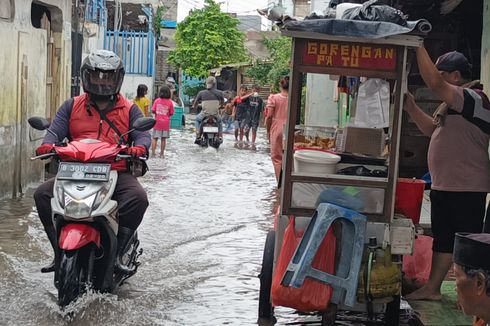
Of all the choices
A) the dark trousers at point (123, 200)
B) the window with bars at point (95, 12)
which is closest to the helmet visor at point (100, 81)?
the dark trousers at point (123, 200)

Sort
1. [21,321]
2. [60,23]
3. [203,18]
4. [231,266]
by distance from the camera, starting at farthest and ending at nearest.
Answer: [203,18] < [60,23] < [231,266] < [21,321]

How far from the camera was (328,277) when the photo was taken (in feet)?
17.2

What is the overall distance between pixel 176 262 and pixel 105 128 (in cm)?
202

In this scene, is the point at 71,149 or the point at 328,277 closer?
the point at 328,277

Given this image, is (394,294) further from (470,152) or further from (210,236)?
(210,236)

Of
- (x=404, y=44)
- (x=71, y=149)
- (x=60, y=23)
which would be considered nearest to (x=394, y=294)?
(x=404, y=44)

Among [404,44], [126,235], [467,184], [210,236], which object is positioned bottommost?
[210,236]

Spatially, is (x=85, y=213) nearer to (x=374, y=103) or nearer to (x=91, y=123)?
(x=91, y=123)

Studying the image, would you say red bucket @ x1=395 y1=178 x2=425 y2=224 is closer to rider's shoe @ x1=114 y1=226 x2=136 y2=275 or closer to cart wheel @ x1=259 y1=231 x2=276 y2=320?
cart wheel @ x1=259 y1=231 x2=276 y2=320

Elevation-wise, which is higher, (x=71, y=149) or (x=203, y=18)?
(x=203, y=18)

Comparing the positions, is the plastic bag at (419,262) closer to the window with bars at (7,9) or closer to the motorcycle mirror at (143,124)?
the motorcycle mirror at (143,124)

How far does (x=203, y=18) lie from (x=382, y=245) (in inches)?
1341

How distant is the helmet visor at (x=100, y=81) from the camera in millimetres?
6414

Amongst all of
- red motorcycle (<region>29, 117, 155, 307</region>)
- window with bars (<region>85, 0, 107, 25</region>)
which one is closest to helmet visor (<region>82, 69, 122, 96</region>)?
red motorcycle (<region>29, 117, 155, 307</region>)
